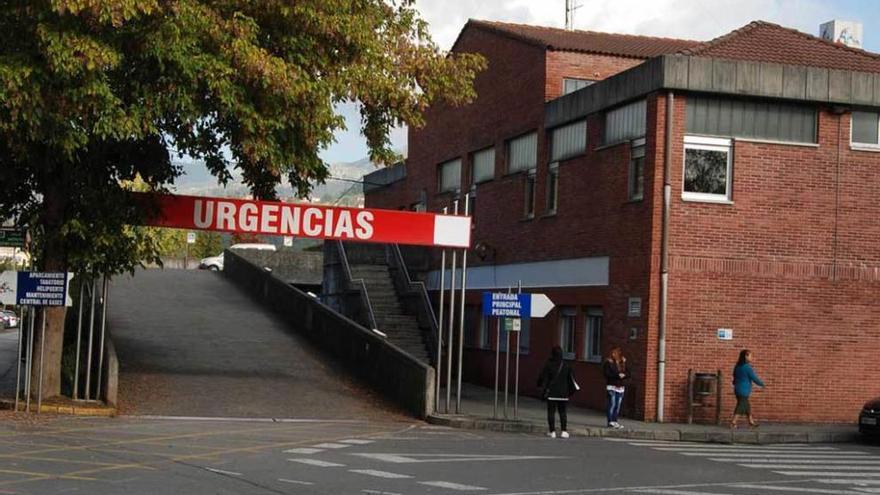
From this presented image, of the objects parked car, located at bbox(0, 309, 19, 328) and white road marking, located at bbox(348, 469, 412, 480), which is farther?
parked car, located at bbox(0, 309, 19, 328)

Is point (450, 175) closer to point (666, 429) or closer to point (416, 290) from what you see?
point (416, 290)

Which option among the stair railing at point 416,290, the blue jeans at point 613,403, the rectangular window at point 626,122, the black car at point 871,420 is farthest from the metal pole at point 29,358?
the black car at point 871,420

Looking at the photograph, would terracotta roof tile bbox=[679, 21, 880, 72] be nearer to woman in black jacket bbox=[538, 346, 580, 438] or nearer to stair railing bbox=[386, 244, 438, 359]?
woman in black jacket bbox=[538, 346, 580, 438]

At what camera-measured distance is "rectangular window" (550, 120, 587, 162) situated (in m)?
29.2

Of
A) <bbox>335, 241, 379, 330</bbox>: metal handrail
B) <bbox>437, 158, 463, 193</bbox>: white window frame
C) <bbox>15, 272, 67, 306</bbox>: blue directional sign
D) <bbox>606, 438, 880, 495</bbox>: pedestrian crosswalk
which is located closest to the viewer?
<bbox>606, 438, 880, 495</bbox>: pedestrian crosswalk

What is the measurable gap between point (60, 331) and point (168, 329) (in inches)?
462

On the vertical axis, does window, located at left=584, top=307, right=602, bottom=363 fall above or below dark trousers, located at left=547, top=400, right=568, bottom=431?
above

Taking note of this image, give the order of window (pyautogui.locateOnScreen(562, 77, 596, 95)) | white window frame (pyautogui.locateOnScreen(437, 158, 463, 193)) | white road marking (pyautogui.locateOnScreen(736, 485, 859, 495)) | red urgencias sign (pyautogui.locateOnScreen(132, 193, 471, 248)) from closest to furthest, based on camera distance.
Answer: white road marking (pyautogui.locateOnScreen(736, 485, 859, 495)), red urgencias sign (pyautogui.locateOnScreen(132, 193, 471, 248)), window (pyautogui.locateOnScreen(562, 77, 596, 95)), white window frame (pyautogui.locateOnScreen(437, 158, 463, 193))

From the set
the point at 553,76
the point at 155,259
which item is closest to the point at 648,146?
the point at 553,76

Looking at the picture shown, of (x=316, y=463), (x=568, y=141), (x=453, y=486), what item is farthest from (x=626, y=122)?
(x=453, y=486)

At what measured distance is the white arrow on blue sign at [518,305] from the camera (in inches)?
938

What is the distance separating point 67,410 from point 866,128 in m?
17.2

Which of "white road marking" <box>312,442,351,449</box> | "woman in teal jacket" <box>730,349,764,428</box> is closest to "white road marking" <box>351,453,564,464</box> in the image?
"white road marking" <box>312,442,351,449</box>

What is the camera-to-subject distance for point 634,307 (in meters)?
25.7
